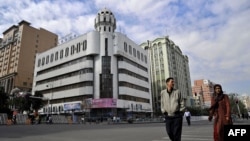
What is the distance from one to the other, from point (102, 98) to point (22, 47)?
49745 millimetres

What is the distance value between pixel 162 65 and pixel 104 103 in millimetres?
49557

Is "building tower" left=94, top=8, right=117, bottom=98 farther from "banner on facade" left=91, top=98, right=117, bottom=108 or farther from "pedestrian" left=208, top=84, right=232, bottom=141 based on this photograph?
"pedestrian" left=208, top=84, right=232, bottom=141

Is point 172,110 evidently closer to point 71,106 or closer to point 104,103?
point 104,103

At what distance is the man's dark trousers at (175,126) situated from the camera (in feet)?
14.8

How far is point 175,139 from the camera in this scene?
4531 mm

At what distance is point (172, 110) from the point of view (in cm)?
464

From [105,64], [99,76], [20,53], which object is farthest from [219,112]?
[20,53]

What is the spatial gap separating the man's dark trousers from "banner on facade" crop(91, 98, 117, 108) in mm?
45632

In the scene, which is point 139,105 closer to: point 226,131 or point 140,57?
point 140,57

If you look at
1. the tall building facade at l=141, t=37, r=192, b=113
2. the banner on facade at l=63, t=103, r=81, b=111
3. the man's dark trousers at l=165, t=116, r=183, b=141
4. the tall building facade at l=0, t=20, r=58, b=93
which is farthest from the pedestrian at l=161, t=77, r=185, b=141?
the tall building facade at l=0, t=20, r=58, b=93

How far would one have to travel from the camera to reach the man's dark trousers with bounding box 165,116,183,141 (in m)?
4.51

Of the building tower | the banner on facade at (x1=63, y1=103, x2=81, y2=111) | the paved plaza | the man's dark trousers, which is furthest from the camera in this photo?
the building tower

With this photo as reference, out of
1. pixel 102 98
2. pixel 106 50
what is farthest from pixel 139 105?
pixel 106 50

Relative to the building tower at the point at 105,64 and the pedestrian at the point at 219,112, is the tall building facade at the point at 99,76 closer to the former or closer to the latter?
the building tower at the point at 105,64
